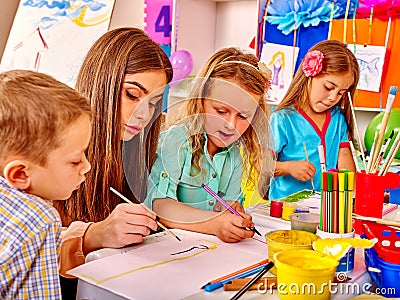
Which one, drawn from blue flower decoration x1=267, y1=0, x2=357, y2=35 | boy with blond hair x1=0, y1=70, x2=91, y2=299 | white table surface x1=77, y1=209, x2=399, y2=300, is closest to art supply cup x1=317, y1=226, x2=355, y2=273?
white table surface x1=77, y1=209, x2=399, y2=300

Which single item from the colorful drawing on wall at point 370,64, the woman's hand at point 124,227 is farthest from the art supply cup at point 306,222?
the colorful drawing on wall at point 370,64

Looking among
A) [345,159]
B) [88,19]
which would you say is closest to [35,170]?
[345,159]

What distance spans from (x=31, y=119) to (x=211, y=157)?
Result: 1.29 ft

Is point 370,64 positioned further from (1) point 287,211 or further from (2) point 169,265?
(2) point 169,265

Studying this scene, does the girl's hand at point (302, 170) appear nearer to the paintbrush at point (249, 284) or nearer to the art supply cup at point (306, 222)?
the art supply cup at point (306, 222)

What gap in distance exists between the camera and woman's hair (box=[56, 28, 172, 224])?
1.08 m

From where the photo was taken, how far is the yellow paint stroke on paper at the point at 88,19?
2.71 m

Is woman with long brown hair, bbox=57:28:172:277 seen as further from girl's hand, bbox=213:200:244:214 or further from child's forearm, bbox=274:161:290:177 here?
child's forearm, bbox=274:161:290:177

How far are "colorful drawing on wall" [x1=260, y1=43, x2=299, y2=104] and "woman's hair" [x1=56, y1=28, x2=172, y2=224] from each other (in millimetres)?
1490

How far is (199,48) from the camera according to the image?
2.85 metres

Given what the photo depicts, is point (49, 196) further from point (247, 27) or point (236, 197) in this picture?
point (247, 27)

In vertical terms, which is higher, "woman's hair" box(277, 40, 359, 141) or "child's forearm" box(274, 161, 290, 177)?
"woman's hair" box(277, 40, 359, 141)

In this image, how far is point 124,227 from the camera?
2.90 ft

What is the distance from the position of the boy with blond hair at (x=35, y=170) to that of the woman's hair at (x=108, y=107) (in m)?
0.29
